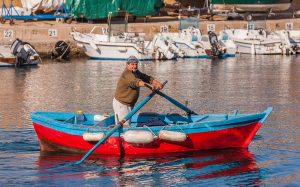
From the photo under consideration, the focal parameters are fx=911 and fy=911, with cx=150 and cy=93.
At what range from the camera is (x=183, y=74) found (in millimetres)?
37969

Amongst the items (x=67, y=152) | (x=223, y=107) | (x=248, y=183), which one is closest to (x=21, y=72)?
(x=223, y=107)

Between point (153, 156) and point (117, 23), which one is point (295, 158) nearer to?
point (153, 156)

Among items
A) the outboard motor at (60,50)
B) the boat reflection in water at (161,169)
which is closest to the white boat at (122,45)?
the outboard motor at (60,50)

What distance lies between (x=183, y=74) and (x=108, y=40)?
8.35 m

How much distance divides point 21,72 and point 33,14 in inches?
494

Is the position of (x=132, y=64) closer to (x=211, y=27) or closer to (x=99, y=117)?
(x=99, y=117)

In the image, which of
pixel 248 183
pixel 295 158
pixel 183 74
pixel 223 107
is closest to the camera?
pixel 248 183

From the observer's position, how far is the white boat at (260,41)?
48406mm

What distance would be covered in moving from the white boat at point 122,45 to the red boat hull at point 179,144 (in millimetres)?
24965

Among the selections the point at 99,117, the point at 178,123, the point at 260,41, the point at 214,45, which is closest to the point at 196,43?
the point at 214,45

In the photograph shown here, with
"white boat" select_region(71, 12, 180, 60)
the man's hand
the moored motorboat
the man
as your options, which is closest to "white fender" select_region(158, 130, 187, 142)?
the moored motorboat

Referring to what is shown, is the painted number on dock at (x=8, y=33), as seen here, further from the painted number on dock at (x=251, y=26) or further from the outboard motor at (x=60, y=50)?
the painted number on dock at (x=251, y=26)

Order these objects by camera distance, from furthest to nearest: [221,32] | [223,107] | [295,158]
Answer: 1. [221,32]
2. [223,107]
3. [295,158]

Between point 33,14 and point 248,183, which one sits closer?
point 248,183
